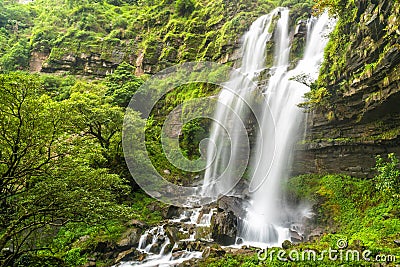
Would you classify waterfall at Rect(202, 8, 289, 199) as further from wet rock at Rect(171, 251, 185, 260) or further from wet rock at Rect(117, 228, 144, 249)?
wet rock at Rect(171, 251, 185, 260)

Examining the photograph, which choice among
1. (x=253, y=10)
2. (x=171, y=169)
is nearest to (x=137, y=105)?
(x=171, y=169)

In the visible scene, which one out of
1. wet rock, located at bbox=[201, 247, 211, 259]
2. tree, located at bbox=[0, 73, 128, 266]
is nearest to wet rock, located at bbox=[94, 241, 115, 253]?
tree, located at bbox=[0, 73, 128, 266]

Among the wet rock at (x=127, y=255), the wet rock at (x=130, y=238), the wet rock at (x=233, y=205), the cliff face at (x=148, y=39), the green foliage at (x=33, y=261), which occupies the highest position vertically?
the cliff face at (x=148, y=39)

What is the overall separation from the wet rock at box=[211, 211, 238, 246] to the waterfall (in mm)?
3913

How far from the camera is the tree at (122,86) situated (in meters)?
18.9

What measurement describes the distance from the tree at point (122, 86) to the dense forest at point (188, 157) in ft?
0.33

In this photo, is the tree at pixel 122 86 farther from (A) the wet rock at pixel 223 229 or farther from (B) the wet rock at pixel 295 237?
(B) the wet rock at pixel 295 237

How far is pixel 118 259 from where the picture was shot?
8.73m

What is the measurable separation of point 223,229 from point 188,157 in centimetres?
910

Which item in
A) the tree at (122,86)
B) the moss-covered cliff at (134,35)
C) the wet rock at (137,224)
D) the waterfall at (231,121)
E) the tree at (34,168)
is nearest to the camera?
the tree at (34,168)

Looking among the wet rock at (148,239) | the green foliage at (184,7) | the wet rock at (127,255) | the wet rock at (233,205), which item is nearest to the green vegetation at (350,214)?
the wet rock at (233,205)

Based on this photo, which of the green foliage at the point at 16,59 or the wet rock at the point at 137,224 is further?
the green foliage at the point at 16,59

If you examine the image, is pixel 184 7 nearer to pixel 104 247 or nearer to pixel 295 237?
pixel 295 237

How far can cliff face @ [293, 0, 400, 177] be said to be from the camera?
8820 mm
